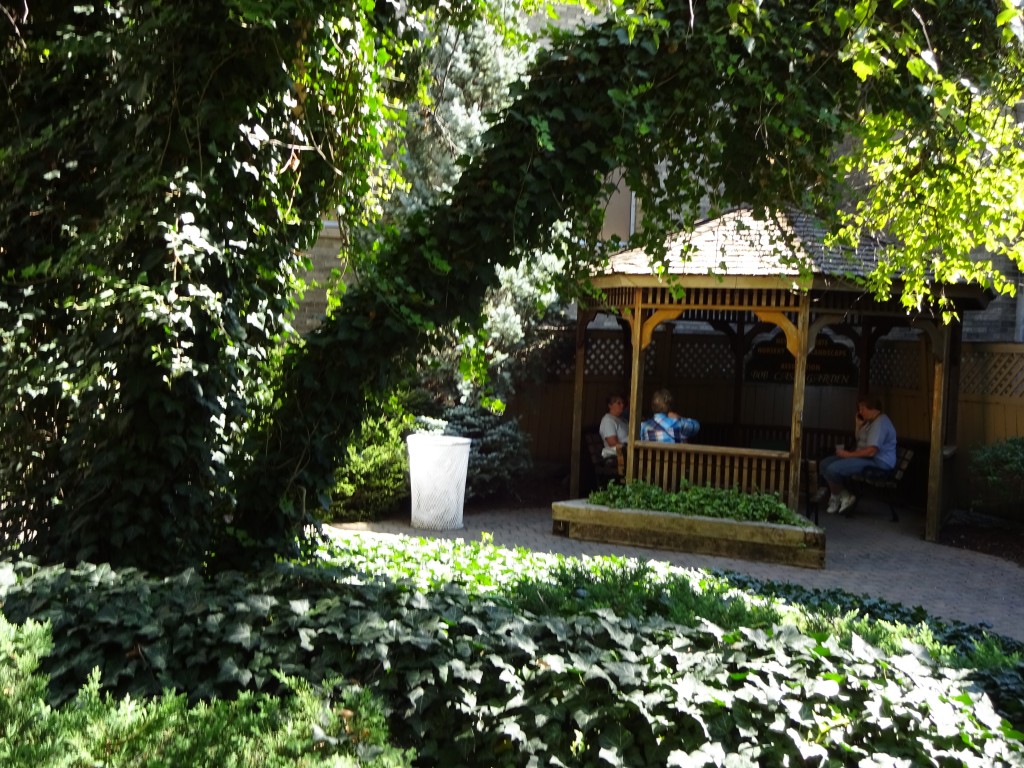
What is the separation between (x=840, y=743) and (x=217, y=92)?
4078 millimetres

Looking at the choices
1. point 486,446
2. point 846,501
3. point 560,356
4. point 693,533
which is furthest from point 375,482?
point 846,501

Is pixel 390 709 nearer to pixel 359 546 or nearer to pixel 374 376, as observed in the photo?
pixel 374 376

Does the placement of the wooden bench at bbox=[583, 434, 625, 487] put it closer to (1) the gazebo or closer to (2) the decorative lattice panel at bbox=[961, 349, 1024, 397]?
(1) the gazebo

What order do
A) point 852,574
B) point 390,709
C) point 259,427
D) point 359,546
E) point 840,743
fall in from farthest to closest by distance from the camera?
point 852,574 < point 359,546 < point 259,427 < point 390,709 < point 840,743

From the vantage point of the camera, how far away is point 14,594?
4.03m

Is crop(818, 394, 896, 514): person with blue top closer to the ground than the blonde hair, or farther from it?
closer to the ground

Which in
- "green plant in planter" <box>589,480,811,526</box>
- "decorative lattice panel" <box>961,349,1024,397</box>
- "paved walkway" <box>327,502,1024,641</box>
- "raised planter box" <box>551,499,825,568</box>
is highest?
"decorative lattice panel" <box>961,349,1024,397</box>

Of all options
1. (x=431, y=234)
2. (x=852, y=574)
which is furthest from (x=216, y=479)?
(x=852, y=574)

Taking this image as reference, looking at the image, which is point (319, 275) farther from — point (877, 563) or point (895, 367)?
point (895, 367)

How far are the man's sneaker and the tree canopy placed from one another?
8.07 metres

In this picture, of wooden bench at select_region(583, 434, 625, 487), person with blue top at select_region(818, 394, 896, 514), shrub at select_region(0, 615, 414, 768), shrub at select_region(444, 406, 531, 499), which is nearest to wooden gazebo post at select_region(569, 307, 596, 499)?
wooden bench at select_region(583, 434, 625, 487)

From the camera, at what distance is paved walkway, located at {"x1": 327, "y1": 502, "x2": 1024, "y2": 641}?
29.0 ft

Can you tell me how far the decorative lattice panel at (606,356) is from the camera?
52.6ft

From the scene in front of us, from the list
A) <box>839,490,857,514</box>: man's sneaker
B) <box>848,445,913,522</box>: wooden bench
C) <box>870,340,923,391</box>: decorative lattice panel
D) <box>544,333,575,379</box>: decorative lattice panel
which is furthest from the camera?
<box>870,340,923,391</box>: decorative lattice panel
